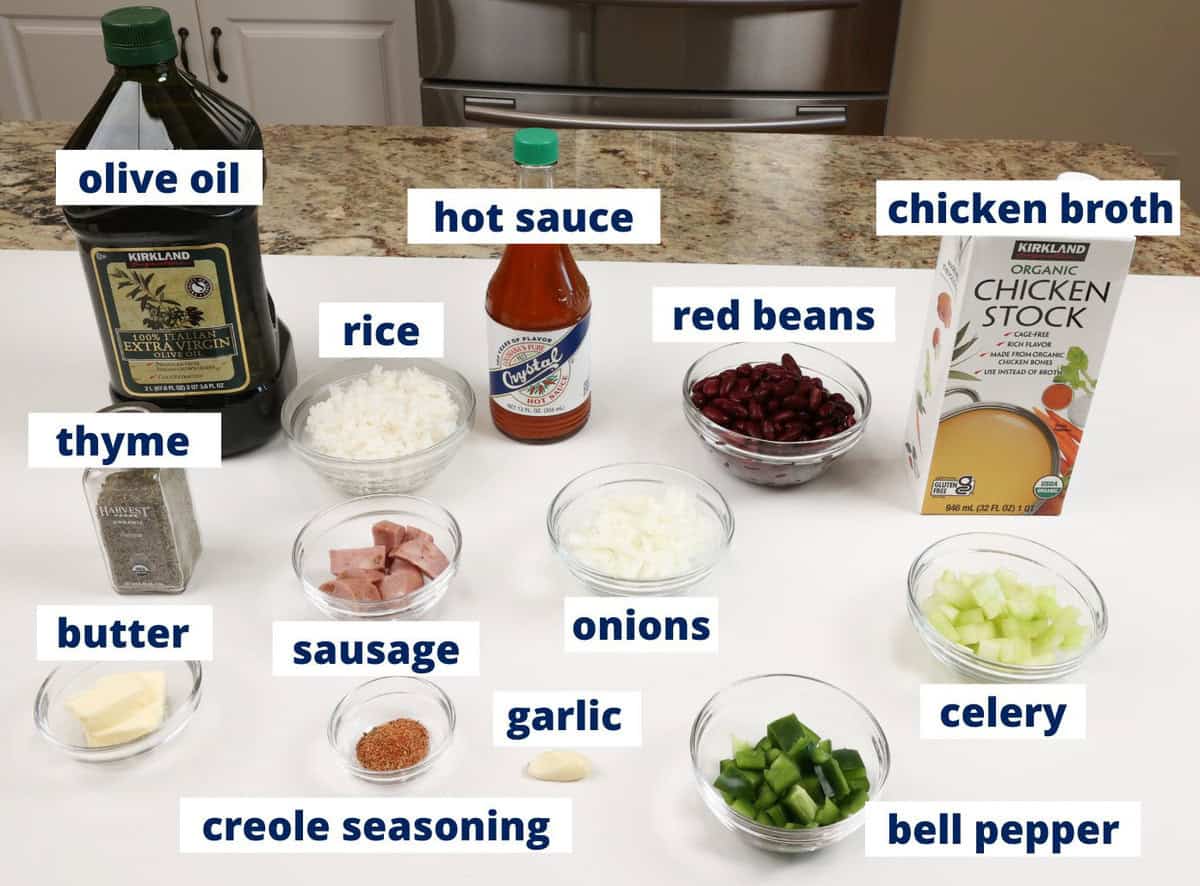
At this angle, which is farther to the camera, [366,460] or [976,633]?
[366,460]

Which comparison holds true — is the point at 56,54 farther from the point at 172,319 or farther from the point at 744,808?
the point at 744,808

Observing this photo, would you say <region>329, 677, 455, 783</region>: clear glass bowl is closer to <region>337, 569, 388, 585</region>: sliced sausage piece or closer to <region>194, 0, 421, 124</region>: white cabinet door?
<region>337, 569, 388, 585</region>: sliced sausage piece

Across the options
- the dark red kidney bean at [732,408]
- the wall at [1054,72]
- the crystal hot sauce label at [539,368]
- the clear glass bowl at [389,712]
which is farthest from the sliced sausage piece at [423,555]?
the wall at [1054,72]

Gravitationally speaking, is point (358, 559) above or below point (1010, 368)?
below

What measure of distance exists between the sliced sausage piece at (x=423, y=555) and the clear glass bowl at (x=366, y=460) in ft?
0.39

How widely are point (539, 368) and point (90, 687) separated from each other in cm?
53

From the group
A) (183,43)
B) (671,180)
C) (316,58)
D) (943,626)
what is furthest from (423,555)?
(183,43)

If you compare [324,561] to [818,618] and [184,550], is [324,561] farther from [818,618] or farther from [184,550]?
[818,618]

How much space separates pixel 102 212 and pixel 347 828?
625mm

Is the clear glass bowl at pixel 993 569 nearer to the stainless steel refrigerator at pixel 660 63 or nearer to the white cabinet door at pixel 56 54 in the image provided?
the stainless steel refrigerator at pixel 660 63

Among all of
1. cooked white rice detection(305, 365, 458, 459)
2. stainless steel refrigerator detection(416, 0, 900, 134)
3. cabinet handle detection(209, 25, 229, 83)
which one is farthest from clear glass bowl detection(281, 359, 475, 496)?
cabinet handle detection(209, 25, 229, 83)

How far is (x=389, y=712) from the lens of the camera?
0.96m

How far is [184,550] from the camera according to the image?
1067 millimetres

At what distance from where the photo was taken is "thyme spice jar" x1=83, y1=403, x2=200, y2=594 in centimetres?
102
